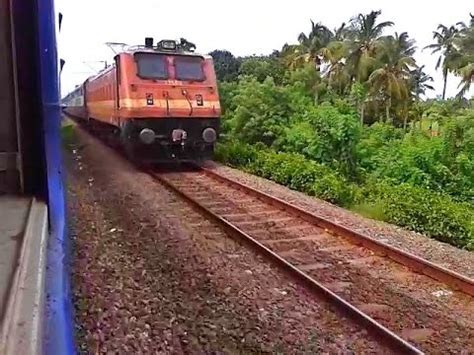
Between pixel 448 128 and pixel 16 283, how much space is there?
1460 centimetres

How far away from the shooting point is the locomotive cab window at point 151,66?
1181 cm

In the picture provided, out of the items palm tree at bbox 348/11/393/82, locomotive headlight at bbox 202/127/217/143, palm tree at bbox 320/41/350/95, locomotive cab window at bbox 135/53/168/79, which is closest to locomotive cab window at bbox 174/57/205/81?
locomotive cab window at bbox 135/53/168/79

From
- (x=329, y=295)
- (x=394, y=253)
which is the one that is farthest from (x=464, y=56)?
(x=329, y=295)

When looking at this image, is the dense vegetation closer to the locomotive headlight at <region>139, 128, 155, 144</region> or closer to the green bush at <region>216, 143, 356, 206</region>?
the green bush at <region>216, 143, 356, 206</region>

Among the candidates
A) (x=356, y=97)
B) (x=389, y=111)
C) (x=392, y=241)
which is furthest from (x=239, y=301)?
(x=389, y=111)

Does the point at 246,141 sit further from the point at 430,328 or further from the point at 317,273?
the point at 430,328

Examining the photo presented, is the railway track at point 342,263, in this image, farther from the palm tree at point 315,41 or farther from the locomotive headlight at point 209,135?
the palm tree at point 315,41

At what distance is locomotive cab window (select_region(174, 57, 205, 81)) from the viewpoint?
12.3m

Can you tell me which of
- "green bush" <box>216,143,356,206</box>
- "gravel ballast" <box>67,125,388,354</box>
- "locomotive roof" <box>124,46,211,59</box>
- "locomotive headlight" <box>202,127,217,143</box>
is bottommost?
"gravel ballast" <box>67,125,388,354</box>

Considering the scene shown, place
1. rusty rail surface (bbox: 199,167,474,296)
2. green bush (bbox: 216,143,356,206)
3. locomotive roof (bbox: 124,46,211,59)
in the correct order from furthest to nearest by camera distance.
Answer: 1. locomotive roof (bbox: 124,46,211,59)
2. green bush (bbox: 216,143,356,206)
3. rusty rail surface (bbox: 199,167,474,296)

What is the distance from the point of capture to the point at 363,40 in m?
40.3

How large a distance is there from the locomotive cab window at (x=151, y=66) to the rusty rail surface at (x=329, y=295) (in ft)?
17.9

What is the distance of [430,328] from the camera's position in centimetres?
401

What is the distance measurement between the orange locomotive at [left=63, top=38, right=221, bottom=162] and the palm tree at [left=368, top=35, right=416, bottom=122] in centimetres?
2379
